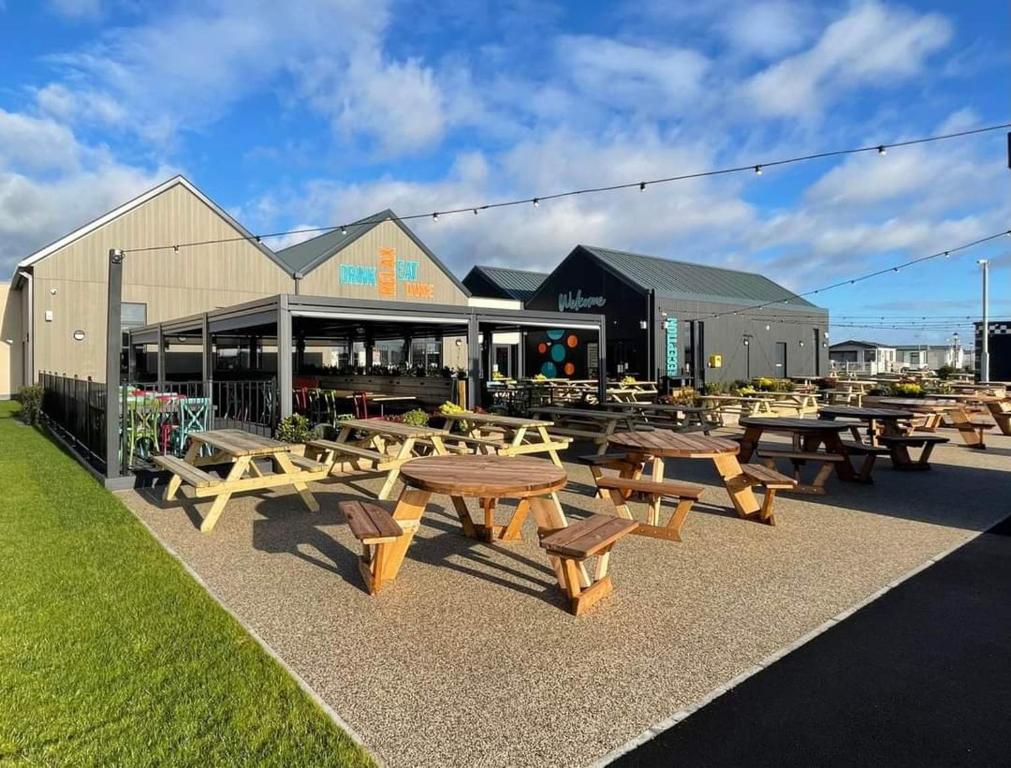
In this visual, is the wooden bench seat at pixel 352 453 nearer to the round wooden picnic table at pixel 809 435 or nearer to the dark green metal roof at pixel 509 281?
the round wooden picnic table at pixel 809 435

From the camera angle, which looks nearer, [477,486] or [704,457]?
[477,486]

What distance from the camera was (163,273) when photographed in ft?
63.4

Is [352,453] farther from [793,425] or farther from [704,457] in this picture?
[793,425]

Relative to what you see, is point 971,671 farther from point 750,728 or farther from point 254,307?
point 254,307

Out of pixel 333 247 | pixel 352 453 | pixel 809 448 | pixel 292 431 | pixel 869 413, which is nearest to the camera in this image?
pixel 352 453

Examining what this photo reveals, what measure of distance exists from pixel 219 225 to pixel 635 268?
51.8 ft

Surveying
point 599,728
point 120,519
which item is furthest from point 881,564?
point 120,519

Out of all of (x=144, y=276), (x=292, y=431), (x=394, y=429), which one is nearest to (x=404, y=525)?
(x=394, y=429)

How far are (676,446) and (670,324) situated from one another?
19.9 meters

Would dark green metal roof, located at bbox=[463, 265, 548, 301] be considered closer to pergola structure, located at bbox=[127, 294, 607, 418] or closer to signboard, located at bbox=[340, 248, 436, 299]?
signboard, located at bbox=[340, 248, 436, 299]

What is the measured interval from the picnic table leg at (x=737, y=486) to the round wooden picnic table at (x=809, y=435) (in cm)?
156

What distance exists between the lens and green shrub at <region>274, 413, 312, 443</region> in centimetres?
806

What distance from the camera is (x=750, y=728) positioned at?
2.47m

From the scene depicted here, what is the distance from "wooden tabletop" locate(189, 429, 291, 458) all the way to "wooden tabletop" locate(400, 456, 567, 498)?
1.86 m
